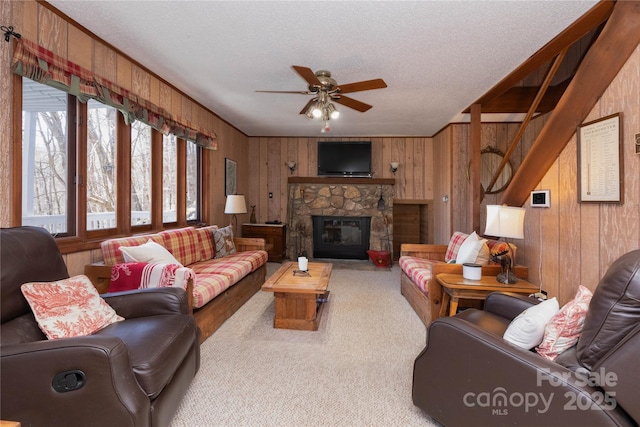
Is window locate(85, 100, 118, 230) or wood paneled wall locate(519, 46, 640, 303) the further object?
window locate(85, 100, 118, 230)

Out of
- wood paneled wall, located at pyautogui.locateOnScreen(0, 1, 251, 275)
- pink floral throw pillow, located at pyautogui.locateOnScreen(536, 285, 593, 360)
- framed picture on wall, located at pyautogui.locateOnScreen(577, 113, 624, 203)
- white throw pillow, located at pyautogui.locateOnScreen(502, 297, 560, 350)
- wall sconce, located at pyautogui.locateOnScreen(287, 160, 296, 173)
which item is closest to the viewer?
pink floral throw pillow, located at pyautogui.locateOnScreen(536, 285, 593, 360)

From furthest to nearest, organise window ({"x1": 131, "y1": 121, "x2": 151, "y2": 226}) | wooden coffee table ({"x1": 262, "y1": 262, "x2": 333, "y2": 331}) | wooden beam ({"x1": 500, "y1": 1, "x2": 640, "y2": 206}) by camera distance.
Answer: window ({"x1": 131, "y1": 121, "x2": 151, "y2": 226}), wooden coffee table ({"x1": 262, "y1": 262, "x2": 333, "y2": 331}), wooden beam ({"x1": 500, "y1": 1, "x2": 640, "y2": 206})

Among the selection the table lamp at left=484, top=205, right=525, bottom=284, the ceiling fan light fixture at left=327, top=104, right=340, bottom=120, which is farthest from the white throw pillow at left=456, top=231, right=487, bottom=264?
the ceiling fan light fixture at left=327, top=104, right=340, bottom=120

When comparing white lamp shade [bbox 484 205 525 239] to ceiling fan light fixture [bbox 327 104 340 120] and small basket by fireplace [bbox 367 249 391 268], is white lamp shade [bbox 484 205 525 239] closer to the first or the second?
ceiling fan light fixture [bbox 327 104 340 120]

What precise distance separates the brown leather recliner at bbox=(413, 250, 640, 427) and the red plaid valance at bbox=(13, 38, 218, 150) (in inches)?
113

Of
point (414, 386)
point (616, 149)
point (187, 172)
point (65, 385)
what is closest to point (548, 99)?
point (616, 149)

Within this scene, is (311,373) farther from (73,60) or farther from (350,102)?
(73,60)

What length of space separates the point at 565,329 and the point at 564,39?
2.31 meters

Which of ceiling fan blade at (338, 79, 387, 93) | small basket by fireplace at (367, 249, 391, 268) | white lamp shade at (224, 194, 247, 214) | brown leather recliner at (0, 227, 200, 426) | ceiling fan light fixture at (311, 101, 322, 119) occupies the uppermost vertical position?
ceiling fan blade at (338, 79, 387, 93)

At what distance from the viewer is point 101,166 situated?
2674 mm

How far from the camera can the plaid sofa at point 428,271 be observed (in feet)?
8.73

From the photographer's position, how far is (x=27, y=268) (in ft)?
4.78

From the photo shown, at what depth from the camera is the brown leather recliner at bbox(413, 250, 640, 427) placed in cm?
100

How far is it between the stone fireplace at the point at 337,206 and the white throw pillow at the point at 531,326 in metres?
4.29
